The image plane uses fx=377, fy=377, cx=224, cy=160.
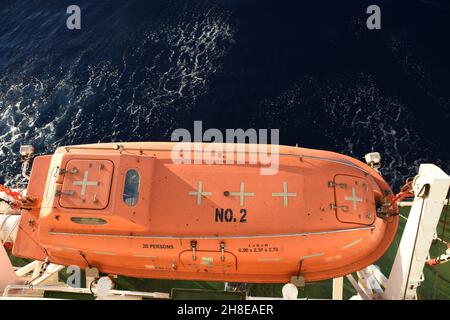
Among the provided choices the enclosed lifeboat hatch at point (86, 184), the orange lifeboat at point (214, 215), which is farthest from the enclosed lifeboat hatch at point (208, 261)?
the enclosed lifeboat hatch at point (86, 184)

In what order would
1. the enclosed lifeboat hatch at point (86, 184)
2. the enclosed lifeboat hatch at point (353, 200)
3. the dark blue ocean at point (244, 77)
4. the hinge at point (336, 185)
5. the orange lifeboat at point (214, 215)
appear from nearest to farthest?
the enclosed lifeboat hatch at point (86, 184)
the orange lifeboat at point (214, 215)
the enclosed lifeboat hatch at point (353, 200)
the hinge at point (336, 185)
the dark blue ocean at point (244, 77)

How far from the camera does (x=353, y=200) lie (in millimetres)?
10906

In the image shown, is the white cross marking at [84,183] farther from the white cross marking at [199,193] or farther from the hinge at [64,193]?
the white cross marking at [199,193]

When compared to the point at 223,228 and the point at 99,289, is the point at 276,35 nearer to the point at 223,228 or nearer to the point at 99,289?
the point at 223,228

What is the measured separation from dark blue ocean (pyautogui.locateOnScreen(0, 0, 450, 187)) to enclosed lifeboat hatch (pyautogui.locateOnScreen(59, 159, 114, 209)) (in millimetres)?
8175

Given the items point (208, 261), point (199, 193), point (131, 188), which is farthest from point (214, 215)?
point (131, 188)

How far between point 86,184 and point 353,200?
7.64 metres

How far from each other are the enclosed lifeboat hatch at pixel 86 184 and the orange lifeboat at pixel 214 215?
1.1 inches

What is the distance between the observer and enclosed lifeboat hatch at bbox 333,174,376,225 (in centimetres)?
1076

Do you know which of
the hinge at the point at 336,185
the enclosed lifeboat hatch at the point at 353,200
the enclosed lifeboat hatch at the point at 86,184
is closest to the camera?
the enclosed lifeboat hatch at the point at 86,184

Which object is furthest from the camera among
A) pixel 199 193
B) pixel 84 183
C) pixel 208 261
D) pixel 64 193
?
pixel 208 261

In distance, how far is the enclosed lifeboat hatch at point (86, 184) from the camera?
34.2 feet

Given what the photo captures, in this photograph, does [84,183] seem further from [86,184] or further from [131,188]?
[131,188]
